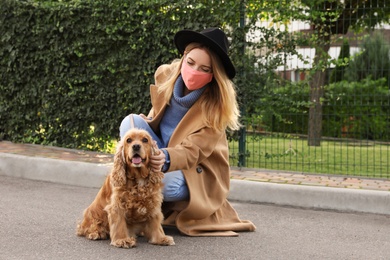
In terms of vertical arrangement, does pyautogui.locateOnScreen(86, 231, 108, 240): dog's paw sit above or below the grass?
below

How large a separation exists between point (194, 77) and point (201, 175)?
83 centimetres

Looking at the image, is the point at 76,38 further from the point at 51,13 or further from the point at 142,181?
the point at 142,181

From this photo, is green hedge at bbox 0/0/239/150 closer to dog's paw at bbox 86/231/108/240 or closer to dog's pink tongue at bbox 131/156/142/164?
dog's paw at bbox 86/231/108/240

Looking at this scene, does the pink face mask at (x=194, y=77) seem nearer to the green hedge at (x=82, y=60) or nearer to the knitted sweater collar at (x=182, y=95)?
the knitted sweater collar at (x=182, y=95)

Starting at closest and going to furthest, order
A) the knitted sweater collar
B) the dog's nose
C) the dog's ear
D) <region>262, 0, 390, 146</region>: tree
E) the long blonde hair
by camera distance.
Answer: the dog's nose < the dog's ear < the long blonde hair < the knitted sweater collar < <region>262, 0, 390, 146</region>: tree

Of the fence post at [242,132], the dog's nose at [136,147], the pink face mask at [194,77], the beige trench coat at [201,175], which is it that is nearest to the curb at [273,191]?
the fence post at [242,132]

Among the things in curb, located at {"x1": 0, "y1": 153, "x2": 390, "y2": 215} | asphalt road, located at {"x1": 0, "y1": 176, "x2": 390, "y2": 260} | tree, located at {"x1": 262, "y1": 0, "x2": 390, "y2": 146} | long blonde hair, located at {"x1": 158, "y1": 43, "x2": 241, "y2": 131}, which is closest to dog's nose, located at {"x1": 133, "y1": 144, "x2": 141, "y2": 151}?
asphalt road, located at {"x1": 0, "y1": 176, "x2": 390, "y2": 260}

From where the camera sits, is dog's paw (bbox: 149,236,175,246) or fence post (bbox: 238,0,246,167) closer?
dog's paw (bbox: 149,236,175,246)

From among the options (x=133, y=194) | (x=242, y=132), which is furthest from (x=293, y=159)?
(x=133, y=194)

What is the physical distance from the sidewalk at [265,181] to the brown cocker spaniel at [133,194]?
253cm

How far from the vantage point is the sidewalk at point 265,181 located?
7.34m

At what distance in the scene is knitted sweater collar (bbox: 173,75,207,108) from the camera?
5.66 meters

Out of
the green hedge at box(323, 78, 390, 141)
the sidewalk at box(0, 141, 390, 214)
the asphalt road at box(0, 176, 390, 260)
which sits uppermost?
the green hedge at box(323, 78, 390, 141)

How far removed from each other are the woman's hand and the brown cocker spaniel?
31 mm
